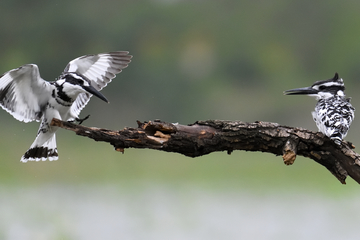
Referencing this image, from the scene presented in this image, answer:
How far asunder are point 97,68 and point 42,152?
0.69 m

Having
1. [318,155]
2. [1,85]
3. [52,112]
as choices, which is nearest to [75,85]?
[52,112]

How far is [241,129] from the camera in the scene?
210 cm

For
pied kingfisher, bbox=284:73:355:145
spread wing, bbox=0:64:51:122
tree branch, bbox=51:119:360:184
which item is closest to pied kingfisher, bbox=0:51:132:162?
spread wing, bbox=0:64:51:122

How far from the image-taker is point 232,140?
82.9 inches

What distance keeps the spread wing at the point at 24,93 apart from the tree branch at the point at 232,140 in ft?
0.83

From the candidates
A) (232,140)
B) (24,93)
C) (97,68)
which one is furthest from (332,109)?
(24,93)

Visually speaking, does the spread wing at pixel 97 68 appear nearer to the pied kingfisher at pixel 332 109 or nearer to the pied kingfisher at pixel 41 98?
the pied kingfisher at pixel 41 98

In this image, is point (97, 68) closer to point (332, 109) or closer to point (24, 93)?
point (24, 93)

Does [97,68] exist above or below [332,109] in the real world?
above

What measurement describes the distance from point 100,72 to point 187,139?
1062 mm

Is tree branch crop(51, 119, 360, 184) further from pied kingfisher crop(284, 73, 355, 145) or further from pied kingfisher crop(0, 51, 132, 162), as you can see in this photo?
pied kingfisher crop(0, 51, 132, 162)

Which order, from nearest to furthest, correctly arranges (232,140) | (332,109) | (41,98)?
(232,140), (332,109), (41,98)

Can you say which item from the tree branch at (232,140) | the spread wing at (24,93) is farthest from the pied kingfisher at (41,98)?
the tree branch at (232,140)

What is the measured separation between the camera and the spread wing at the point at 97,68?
2.77 m
